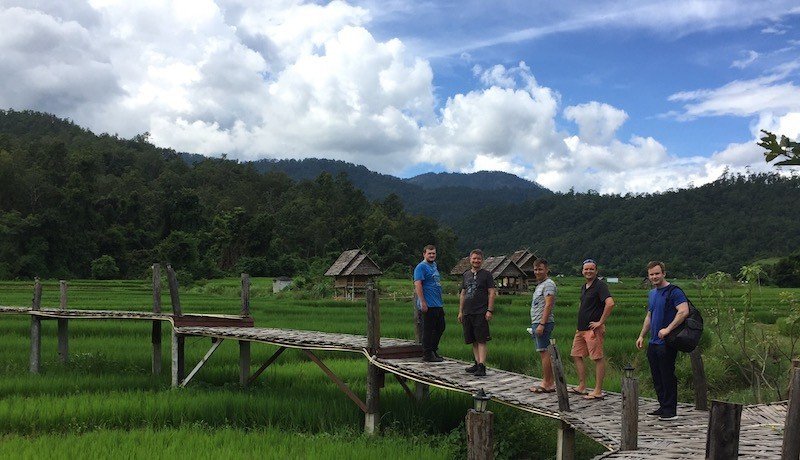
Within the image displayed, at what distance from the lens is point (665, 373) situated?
22.3ft

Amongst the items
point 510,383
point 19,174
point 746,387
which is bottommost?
point 746,387

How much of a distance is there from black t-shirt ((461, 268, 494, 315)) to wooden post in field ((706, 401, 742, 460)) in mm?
4332

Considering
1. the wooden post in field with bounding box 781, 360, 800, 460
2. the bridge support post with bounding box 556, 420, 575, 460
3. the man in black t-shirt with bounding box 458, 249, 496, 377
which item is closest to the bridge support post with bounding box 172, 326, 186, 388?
the man in black t-shirt with bounding box 458, 249, 496, 377

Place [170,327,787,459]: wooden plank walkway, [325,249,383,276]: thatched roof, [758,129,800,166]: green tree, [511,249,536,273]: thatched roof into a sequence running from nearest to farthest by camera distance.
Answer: [758,129,800,166]: green tree < [170,327,787,459]: wooden plank walkway < [325,249,383,276]: thatched roof < [511,249,536,273]: thatched roof

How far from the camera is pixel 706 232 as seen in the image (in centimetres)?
8038

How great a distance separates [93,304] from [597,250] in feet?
237

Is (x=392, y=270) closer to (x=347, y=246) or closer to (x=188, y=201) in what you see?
(x=347, y=246)

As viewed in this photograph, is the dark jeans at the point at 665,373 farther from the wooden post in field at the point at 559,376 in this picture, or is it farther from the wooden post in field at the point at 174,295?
the wooden post in field at the point at 174,295

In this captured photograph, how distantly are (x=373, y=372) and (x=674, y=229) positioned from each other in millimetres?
82118

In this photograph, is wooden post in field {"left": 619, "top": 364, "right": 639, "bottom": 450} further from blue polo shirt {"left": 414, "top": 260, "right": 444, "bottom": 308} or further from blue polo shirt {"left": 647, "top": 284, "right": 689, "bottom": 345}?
blue polo shirt {"left": 414, "top": 260, "right": 444, "bottom": 308}

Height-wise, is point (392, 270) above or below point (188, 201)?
below

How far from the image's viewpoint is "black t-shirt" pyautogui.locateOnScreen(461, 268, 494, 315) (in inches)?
326

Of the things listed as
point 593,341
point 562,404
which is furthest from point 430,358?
point 562,404

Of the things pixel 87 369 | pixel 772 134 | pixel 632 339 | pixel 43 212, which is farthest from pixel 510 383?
pixel 43 212
